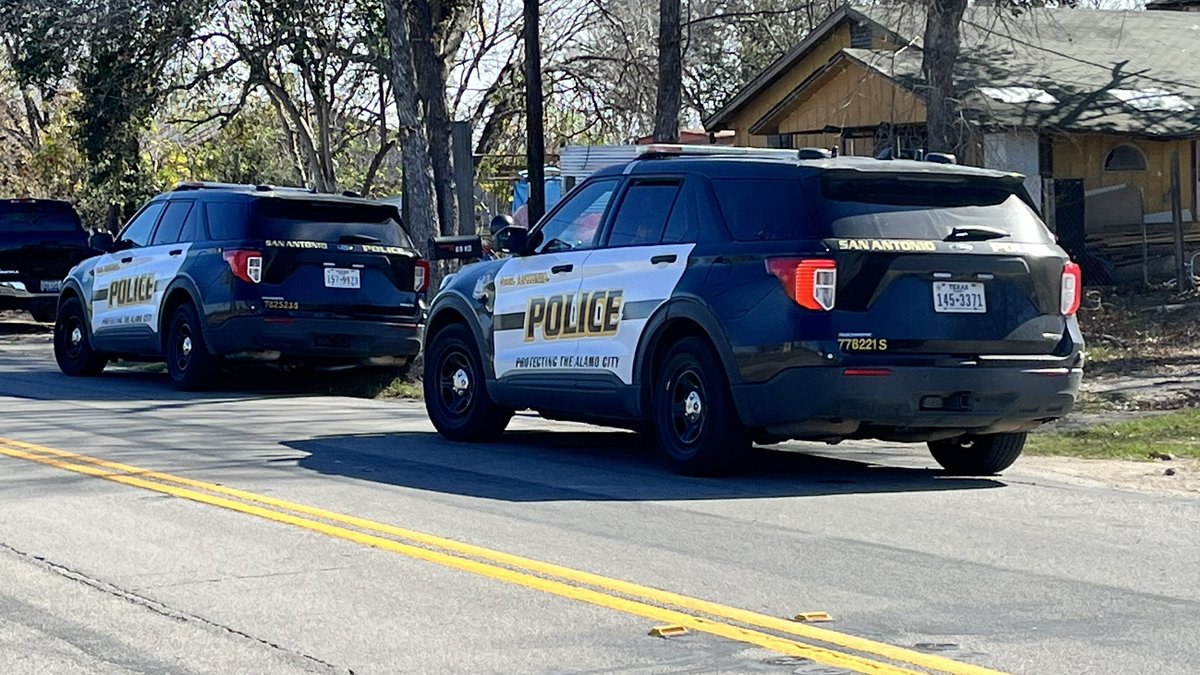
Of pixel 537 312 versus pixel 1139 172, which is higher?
pixel 1139 172

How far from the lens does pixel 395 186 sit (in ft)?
207

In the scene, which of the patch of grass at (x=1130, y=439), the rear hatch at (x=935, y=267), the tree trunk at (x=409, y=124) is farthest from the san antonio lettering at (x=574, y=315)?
the tree trunk at (x=409, y=124)

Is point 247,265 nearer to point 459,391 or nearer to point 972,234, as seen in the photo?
point 459,391

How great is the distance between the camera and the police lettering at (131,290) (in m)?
17.0

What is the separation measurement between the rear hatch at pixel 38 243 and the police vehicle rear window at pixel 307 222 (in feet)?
32.8

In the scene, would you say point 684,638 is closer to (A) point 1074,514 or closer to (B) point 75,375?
(A) point 1074,514

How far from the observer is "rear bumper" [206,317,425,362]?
1573 cm

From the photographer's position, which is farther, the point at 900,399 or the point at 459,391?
the point at 459,391

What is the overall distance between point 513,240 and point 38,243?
16.0 metres

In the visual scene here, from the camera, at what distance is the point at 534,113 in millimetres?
20688

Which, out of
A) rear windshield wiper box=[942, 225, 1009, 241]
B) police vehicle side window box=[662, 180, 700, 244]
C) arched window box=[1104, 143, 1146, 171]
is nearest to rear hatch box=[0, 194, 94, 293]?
arched window box=[1104, 143, 1146, 171]

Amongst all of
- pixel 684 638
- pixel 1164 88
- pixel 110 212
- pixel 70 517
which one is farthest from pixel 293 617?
pixel 110 212

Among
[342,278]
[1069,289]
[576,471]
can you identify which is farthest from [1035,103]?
[576,471]

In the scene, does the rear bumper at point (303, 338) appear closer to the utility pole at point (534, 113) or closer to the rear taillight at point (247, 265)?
the rear taillight at point (247, 265)
